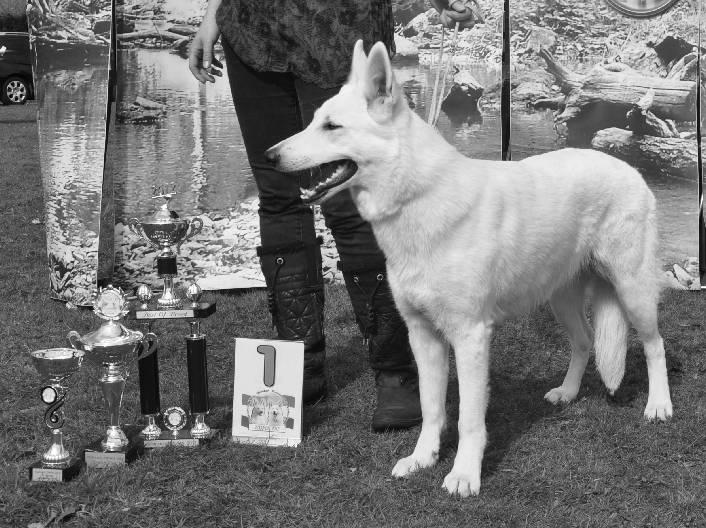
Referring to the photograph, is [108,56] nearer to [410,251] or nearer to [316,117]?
[316,117]

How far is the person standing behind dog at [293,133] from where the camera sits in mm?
2930

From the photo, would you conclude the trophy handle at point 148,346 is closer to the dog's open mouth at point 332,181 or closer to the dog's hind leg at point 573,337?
the dog's open mouth at point 332,181

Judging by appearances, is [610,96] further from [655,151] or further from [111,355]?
[111,355]

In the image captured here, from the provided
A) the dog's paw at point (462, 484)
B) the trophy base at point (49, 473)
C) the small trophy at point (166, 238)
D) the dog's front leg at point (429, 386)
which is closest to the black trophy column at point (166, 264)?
the small trophy at point (166, 238)

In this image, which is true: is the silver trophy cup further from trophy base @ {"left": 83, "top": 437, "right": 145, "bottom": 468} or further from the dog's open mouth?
the dog's open mouth

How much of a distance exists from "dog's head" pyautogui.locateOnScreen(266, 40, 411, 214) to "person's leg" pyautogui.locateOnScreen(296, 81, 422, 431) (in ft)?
1.64

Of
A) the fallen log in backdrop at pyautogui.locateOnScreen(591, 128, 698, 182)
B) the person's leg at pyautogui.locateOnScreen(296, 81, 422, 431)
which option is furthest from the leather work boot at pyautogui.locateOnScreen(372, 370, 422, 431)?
the fallen log in backdrop at pyautogui.locateOnScreen(591, 128, 698, 182)

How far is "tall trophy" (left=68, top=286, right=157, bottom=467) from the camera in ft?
8.90

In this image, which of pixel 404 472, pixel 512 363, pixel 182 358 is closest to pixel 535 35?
pixel 512 363

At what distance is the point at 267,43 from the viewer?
298cm

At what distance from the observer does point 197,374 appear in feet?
9.69

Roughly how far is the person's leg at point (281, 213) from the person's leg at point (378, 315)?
0.43 feet

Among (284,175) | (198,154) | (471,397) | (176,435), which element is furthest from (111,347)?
(198,154)

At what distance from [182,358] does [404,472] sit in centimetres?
162
